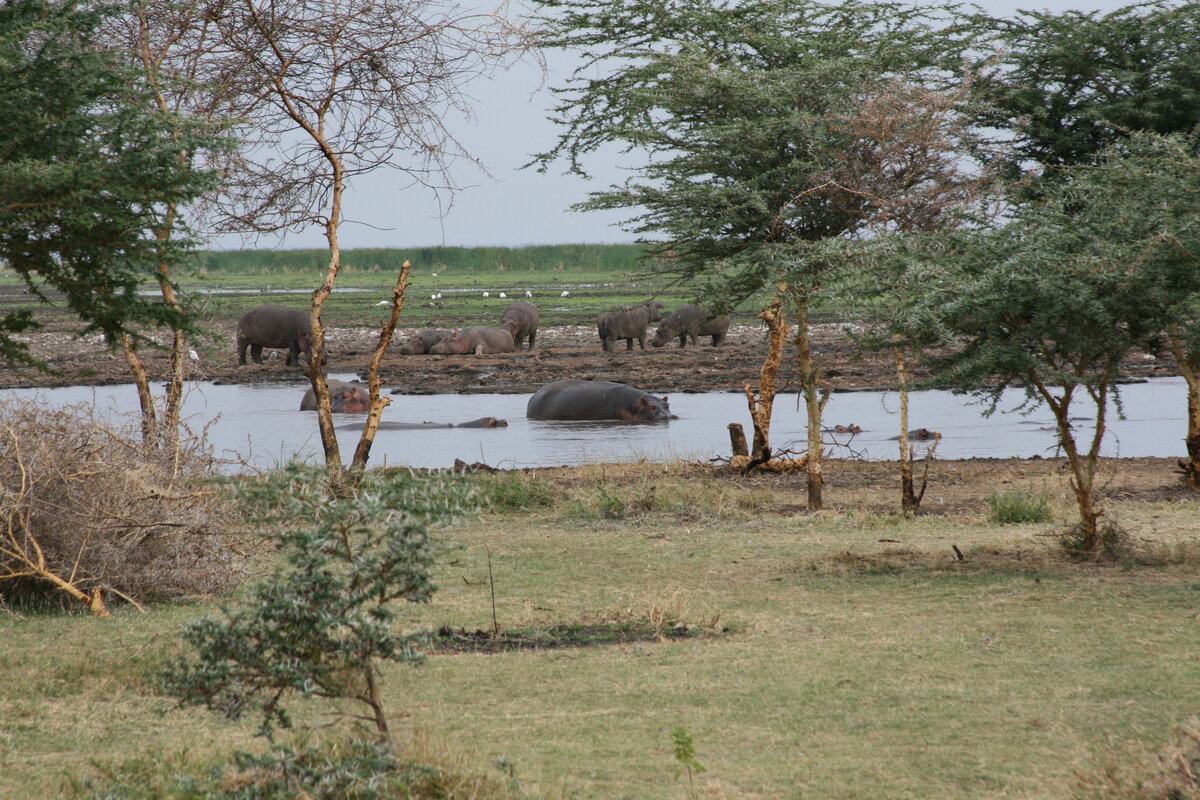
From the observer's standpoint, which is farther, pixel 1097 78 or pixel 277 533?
pixel 1097 78

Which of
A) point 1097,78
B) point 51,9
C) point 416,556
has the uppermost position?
point 1097,78

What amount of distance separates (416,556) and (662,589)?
4822mm

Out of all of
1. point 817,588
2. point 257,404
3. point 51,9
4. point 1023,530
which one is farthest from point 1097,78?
point 257,404

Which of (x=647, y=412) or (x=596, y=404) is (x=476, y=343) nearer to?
(x=596, y=404)

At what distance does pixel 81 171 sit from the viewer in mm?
6730

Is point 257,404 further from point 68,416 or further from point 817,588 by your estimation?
point 817,588

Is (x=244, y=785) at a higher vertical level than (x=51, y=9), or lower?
lower

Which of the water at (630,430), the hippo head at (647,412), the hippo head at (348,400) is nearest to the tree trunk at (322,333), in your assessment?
the water at (630,430)

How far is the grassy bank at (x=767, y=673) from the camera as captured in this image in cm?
520

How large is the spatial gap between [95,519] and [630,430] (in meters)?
13.5

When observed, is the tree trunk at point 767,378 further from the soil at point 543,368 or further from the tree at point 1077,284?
the soil at point 543,368

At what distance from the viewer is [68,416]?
9.05m

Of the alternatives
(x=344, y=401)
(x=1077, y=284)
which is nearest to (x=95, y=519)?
(x=1077, y=284)

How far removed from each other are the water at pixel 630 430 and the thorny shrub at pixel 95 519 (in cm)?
556
